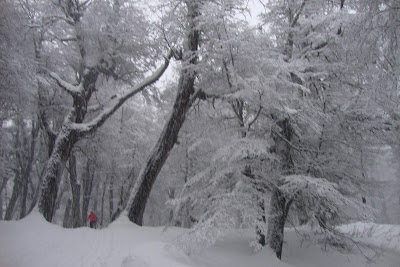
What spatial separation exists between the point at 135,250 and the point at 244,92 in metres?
4.32

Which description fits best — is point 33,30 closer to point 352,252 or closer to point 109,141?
point 109,141

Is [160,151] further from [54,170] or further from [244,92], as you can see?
[244,92]

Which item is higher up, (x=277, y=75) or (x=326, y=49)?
(x=326, y=49)

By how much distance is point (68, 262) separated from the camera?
587 centimetres

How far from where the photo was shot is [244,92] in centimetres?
680

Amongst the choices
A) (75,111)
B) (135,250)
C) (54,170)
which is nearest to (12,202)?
(54,170)

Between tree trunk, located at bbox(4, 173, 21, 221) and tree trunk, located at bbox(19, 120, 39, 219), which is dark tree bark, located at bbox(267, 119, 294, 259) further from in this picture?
tree trunk, located at bbox(4, 173, 21, 221)

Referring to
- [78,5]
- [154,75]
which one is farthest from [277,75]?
[78,5]

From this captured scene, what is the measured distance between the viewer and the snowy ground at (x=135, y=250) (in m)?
5.87

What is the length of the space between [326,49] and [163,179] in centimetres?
1299

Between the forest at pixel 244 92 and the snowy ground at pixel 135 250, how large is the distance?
0.51m

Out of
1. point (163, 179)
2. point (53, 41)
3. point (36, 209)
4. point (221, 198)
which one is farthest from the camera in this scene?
point (163, 179)

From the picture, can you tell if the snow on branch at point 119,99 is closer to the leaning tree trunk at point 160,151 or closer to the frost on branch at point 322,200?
the leaning tree trunk at point 160,151

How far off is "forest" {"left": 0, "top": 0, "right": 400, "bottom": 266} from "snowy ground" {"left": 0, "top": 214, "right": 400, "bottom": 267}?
1.67 ft
